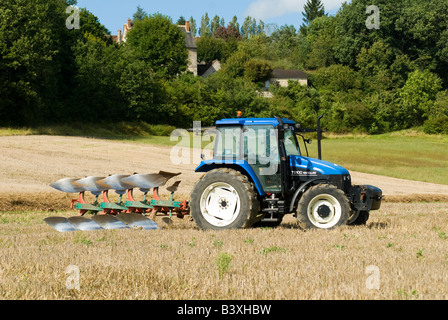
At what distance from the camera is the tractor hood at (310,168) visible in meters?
11.9

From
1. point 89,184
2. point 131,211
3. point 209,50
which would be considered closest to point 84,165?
point 89,184

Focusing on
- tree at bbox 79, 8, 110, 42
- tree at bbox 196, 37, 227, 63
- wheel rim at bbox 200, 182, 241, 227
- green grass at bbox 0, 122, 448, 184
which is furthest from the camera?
tree at bbox 196, 37, 227, 63

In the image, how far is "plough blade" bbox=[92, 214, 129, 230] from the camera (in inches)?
505

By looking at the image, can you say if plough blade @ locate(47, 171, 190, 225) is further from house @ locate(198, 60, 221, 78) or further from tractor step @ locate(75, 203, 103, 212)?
house @ locate(198, 60, 221, 78)

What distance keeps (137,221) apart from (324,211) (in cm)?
410

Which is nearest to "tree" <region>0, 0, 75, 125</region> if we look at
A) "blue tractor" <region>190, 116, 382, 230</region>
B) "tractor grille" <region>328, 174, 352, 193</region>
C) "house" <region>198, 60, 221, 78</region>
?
"blue tractor" <region>190, 116, 382, 230</region>

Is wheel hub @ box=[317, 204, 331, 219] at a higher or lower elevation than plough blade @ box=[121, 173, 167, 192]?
lower

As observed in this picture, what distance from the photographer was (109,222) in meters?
12.9

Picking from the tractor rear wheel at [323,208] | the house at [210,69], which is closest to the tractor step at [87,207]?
the tractor rear wheel at [323,208]

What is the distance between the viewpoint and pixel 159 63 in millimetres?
83062

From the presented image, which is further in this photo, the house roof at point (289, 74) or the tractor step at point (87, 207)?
the house roof at point (289, 74)

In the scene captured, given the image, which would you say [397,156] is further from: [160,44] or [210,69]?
[210,69]

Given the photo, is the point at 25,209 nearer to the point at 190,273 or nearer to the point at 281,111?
the point at 190,273

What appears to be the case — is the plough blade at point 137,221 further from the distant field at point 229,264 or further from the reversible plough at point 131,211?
the distant field at point 229,264
